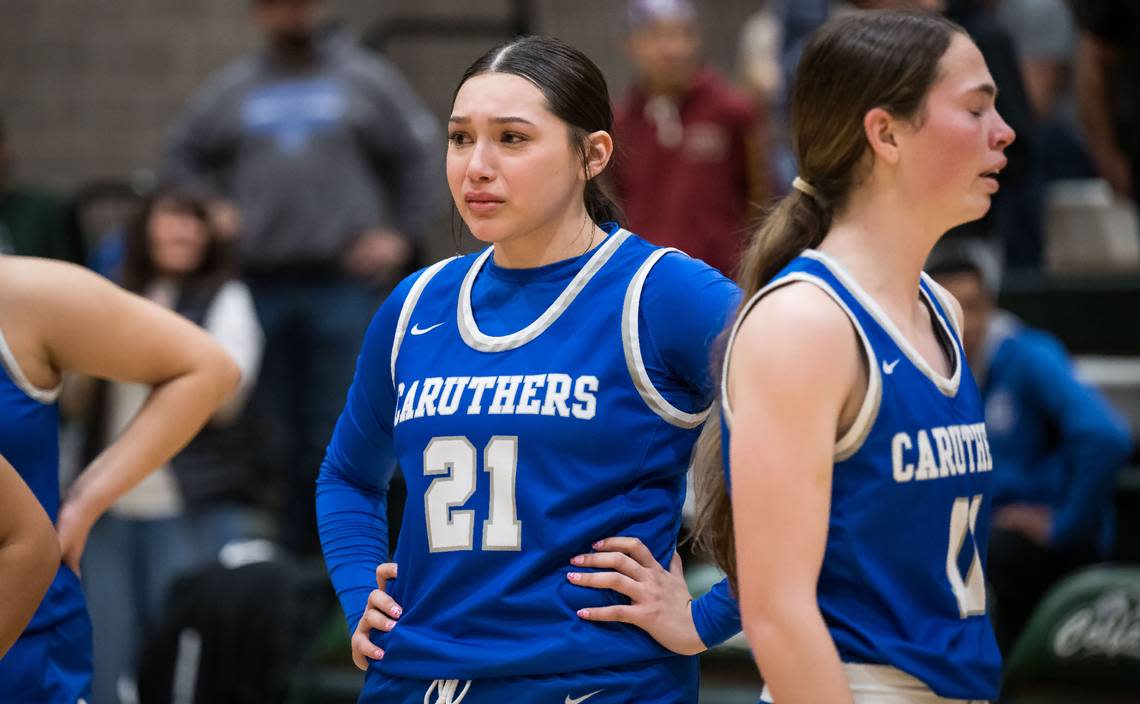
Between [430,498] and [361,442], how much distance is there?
0.31 m

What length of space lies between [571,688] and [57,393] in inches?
45.0

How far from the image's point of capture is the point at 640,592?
7.16ft

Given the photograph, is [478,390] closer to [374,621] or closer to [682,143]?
[374,621]

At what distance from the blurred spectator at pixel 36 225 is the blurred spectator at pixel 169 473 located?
120 cm

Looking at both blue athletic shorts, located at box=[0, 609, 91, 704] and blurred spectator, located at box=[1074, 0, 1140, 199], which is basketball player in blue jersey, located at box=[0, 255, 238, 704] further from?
blurred spectator, located at box=[1074, 0, 1140, 199]

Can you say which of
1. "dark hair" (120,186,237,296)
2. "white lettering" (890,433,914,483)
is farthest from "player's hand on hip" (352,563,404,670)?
"dark hair" (120,186,237,296)

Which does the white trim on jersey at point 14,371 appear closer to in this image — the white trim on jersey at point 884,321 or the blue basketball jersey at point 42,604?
the blue basketball jersey at point 42,604

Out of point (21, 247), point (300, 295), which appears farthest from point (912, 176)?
point (21, 247)

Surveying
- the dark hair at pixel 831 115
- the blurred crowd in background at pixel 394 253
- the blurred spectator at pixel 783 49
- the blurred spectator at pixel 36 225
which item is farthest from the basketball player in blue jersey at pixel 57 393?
the blurred spectator at pixel 36 225

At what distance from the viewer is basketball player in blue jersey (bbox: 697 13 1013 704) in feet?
6.13

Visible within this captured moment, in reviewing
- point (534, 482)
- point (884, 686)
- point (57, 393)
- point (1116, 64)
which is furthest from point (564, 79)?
point (1116, 64)

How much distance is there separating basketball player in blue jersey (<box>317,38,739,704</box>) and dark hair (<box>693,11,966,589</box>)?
0.12m

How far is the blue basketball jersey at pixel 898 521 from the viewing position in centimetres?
192

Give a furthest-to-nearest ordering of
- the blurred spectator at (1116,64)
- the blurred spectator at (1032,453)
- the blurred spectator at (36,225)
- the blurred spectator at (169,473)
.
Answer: the blurred spectator at (36,225)
the blurred spectator at (169,473)
the blurred spectator at (1032,453)
the blurred spectator at (1116,64)
